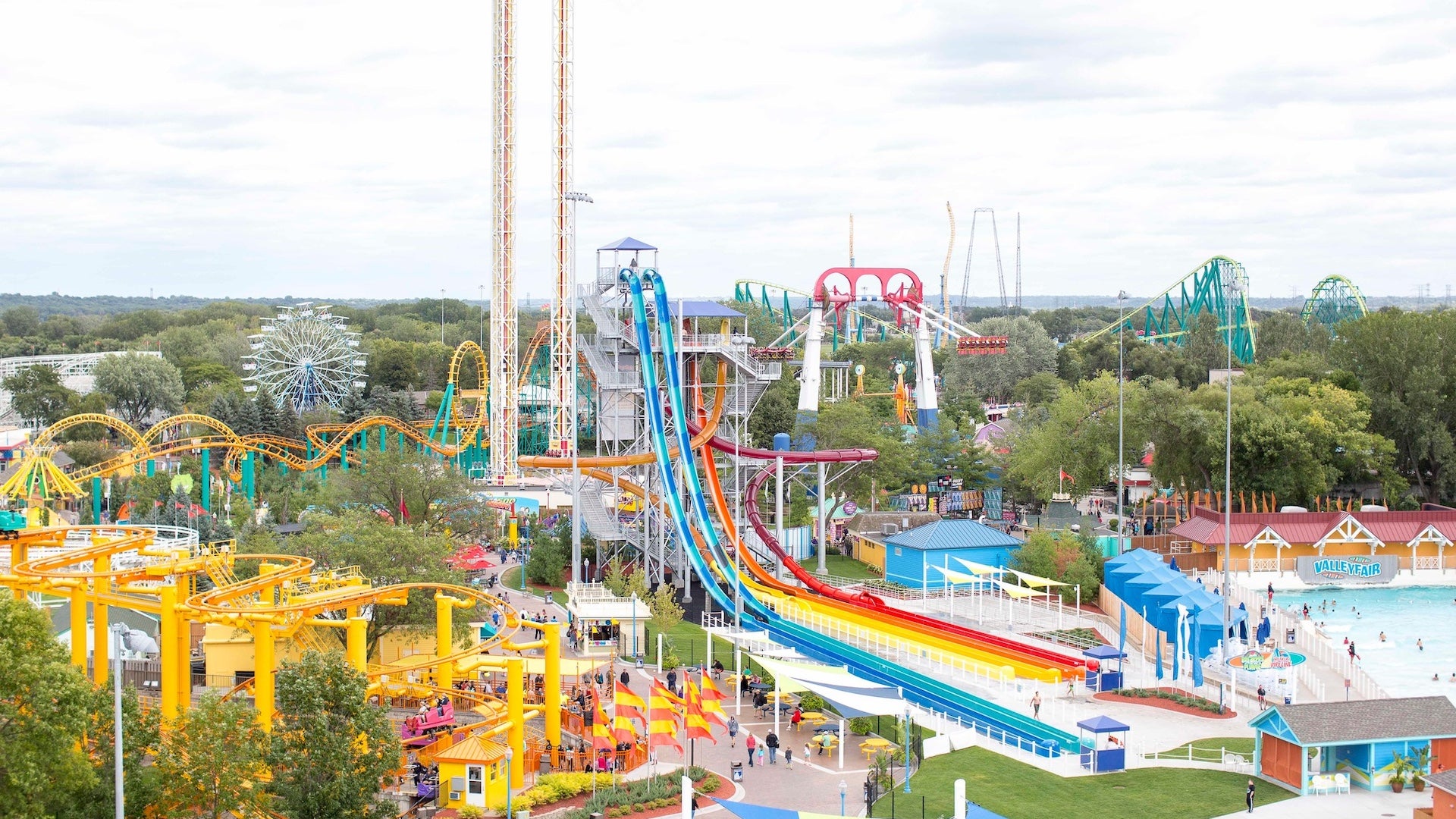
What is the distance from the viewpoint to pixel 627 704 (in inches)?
1202

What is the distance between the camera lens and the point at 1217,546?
5512 cm

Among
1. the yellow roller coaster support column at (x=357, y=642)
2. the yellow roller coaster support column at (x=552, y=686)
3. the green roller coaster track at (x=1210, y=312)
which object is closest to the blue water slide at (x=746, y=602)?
the yellow roller coaster support column at (x=552, y=686)

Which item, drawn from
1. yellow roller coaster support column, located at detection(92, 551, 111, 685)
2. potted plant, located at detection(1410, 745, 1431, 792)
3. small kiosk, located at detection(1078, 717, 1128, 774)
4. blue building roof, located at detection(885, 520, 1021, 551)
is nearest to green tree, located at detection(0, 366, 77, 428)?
blue building roof, located at detection(885, 520, 1021, 551)

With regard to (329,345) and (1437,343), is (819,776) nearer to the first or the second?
(1437,343)

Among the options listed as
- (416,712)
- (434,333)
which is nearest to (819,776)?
(416,712)

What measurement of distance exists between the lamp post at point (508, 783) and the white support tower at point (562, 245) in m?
45.0

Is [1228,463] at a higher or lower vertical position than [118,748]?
higher

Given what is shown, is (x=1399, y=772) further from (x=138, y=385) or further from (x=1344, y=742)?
(x=138, y=385)

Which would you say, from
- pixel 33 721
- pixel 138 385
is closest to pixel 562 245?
pixel 138 385

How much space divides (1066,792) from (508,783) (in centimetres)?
1051

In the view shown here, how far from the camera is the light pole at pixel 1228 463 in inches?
1581

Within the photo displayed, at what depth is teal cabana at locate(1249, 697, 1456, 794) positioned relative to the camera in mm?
28969

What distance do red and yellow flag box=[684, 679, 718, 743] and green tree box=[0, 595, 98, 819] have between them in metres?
11.0

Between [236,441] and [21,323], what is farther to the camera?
[21,323]
